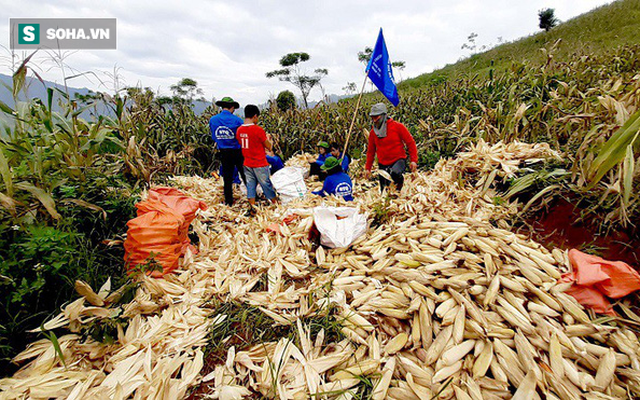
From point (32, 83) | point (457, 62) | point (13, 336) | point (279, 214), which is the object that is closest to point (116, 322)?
point (13, 336)

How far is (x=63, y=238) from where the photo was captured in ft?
4.81

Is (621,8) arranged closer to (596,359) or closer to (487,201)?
(487,201)

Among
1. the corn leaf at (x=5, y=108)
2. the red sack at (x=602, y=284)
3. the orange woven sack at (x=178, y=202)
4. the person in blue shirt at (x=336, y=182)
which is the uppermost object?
the corn leaf at (x=5, y=108)

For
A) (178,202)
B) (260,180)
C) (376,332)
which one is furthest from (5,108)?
(376,332)

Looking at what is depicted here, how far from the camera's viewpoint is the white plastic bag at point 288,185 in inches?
152

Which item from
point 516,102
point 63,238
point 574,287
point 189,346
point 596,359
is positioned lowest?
point 189,346

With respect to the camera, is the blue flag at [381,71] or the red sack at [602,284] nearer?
the red sack at [602,284]

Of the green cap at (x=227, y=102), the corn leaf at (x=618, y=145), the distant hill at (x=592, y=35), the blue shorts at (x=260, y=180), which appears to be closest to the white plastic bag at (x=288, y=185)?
the blue shorts at (x=260, y=180)

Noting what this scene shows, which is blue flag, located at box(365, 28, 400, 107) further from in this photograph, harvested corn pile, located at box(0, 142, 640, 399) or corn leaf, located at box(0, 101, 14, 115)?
corn leaf, located at box(0, 101, 14, 115)

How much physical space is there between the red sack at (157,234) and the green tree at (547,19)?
21.0 meters

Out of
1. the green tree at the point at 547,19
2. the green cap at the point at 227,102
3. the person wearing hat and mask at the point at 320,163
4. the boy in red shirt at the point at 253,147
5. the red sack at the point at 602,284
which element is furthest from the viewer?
the green tree at the point at 547,19

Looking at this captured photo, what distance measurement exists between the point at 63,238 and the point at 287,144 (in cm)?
491

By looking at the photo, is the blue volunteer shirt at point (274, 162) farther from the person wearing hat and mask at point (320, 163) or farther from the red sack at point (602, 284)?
the red sack at point (602, 284)

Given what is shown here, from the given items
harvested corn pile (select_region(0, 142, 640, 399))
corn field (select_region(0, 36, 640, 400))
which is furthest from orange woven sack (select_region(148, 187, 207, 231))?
harvested corn pile (select_region(0, 142, 640, 399))
